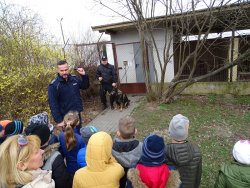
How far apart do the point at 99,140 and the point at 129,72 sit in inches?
330

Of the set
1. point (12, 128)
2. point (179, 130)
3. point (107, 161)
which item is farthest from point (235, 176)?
point (12, 128)

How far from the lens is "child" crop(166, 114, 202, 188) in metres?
2.41

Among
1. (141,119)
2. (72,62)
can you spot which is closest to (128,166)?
(141,119)

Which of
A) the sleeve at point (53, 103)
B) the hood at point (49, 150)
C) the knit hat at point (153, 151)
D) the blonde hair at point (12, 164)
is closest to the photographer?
the blonde hair at point (12, 164)

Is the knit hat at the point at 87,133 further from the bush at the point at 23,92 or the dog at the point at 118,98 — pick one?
the dog at the point at 118,98

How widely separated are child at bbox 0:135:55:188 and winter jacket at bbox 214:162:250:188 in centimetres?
159

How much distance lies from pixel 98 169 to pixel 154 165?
1.67 feet

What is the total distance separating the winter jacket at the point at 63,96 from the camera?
4285 millimetres

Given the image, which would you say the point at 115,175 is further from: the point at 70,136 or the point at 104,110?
the point at 104,110

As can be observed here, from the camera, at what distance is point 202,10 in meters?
7.66

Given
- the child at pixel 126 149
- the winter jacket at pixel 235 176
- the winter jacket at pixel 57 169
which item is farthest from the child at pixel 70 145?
the winter jacket at pixel 235 176

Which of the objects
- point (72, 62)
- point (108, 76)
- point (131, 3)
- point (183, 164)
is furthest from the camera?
point (72, 62)

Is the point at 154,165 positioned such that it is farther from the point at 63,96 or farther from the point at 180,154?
the point at 63,96

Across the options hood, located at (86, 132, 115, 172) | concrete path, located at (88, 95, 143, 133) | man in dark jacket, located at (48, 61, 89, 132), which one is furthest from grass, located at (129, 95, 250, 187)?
hood, located at (86, 132, 115, 172)
